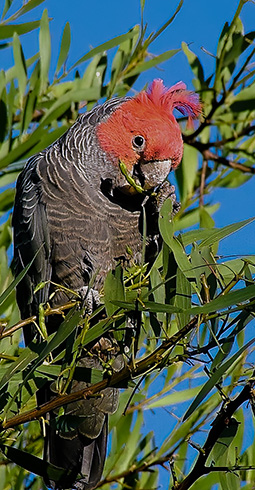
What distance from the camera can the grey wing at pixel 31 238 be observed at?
2.51 meters

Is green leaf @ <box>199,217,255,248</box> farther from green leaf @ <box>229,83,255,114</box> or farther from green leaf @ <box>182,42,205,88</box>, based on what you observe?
green leaf @ <box>182,42,205,88</box>

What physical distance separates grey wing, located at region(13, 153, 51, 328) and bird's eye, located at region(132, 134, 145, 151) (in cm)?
37

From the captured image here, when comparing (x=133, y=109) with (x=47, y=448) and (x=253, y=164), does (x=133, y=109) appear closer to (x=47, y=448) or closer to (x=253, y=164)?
(x=253, y=164)

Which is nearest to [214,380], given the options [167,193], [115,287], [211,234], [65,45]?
[115,287]

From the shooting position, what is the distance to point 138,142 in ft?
8.52

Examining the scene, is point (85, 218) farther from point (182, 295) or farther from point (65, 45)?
point (182, 295)

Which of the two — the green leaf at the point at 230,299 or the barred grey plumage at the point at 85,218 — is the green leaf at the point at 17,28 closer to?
the barred grey plumage at the point at 85,218

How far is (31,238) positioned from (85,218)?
0.20m

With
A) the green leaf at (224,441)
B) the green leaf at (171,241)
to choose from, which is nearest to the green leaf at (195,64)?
the green leaf at (171,241)

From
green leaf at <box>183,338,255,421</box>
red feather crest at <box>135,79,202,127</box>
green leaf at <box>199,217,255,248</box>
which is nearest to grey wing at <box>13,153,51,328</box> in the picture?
red feather crest at <box>135,79,202,127</box>

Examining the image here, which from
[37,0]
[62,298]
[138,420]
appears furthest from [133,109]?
[138,420]

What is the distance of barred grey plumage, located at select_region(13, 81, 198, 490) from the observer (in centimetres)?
249

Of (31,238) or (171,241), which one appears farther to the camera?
(31,238)

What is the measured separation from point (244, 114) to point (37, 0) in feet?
3.07
